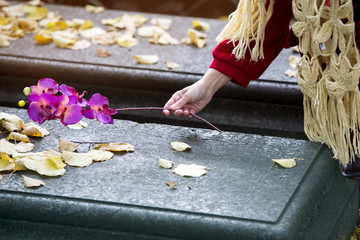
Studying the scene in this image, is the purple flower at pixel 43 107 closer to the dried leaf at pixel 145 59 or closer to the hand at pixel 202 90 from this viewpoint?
the hand at pixel 202 90

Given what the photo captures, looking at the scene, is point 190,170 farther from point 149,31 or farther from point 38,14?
point 38,14

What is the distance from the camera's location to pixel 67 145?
5.86 ft

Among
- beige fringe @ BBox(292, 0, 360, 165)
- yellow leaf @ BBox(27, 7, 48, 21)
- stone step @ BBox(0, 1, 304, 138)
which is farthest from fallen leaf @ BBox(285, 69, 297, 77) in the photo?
yellow leaf @ BBox(27, 7, 48, 21)

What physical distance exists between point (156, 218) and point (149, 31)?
1700 millimetres

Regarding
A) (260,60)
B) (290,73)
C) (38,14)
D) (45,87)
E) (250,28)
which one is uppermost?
(250,28)

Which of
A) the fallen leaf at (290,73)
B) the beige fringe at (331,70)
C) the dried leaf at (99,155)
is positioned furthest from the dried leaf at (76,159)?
the fallen leaf at (290,73)

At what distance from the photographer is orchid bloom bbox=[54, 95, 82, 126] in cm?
172

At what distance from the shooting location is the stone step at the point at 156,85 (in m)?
2.43

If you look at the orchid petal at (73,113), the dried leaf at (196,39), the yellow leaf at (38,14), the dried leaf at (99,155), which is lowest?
the yellow leaf at (38,14)

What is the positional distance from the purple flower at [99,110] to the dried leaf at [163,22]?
1.38m

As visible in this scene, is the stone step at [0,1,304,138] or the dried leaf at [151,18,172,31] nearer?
the stone step at [0,1,304,138]

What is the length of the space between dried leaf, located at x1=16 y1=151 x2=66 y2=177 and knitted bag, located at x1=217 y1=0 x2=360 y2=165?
0.62 m

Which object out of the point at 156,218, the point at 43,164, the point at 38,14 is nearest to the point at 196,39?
the point at 38,14

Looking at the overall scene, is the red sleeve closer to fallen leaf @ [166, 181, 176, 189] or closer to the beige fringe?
the beige fringe
